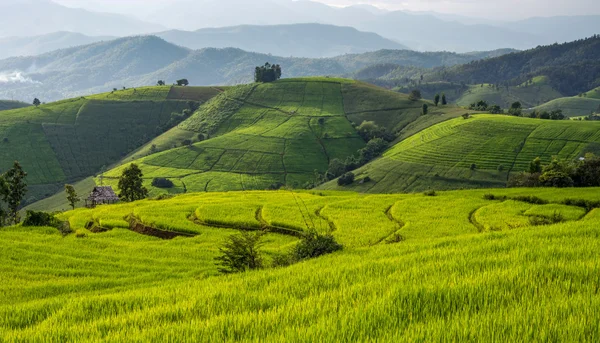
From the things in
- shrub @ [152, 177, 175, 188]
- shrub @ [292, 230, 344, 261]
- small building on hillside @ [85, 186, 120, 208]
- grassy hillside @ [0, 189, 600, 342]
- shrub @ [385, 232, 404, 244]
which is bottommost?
shrub @ [152, 177, 175, 188]

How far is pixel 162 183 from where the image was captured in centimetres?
17250

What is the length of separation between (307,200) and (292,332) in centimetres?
5954

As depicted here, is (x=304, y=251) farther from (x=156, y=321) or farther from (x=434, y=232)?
(x=434, y=232)

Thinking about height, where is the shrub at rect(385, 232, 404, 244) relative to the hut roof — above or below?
above

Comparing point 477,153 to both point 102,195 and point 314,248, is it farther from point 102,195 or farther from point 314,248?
point 314,248

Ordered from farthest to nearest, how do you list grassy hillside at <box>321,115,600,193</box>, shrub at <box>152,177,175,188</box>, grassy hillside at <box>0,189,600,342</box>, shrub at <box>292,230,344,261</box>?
1. shrub at <box>152,177,175,188</box>
2. grassy hillside at <box>321,115,600,193</box>
3. shrub at <box>292,230,344,261</box>
4. grassy hillside at <box>0,189,600,342</box>

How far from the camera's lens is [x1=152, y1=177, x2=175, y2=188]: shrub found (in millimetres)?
171750

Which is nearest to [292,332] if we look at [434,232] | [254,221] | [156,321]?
[156,321]

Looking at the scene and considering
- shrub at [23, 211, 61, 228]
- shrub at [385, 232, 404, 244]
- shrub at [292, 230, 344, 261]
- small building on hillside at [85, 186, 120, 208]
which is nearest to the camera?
shrub at [292, 230, 344, 261]

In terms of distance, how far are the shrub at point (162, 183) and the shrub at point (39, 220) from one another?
404 feet

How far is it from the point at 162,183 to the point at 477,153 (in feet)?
385

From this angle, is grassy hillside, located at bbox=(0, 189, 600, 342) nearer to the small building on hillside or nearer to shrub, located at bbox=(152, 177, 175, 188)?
the small building on hillside

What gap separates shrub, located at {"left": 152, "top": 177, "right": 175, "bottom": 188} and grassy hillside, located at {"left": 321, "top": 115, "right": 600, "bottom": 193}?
60227 millimetres

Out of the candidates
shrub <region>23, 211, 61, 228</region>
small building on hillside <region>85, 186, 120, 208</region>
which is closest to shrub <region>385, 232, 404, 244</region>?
shrub <region>23, 211, 61, 228</region>
